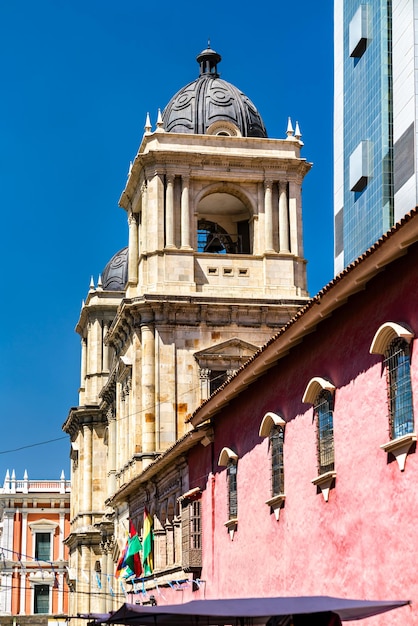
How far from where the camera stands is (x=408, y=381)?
1789cm

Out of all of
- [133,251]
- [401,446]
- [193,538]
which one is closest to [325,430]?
[401,446]

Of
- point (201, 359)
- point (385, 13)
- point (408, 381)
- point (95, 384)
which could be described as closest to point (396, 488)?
point (408, 381)

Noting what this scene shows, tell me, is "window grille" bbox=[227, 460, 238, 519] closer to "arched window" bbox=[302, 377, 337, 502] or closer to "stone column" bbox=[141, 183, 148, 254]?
"arched window" bbox=[302, 377, 337, 502]

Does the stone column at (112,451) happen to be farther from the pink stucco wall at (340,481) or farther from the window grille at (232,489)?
→ the pink stucco wall at (340,481)

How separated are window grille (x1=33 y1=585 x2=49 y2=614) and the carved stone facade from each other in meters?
40.5

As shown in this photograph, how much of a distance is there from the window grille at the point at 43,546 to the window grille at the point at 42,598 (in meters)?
2.07

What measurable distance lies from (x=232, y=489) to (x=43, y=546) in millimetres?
63814

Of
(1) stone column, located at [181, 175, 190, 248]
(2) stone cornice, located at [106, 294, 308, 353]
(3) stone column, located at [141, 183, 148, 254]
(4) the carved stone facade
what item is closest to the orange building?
(4) the carved stone facade

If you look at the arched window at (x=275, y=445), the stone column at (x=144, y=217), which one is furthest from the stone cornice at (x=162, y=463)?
the stone column at (x=144, y=217)

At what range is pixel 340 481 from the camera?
20.5 metres

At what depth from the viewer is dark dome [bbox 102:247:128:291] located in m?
71.2

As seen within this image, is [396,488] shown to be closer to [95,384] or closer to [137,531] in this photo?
[137,531]

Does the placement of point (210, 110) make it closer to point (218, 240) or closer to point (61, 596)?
point (218, 240)

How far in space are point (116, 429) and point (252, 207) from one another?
13.5 meters
